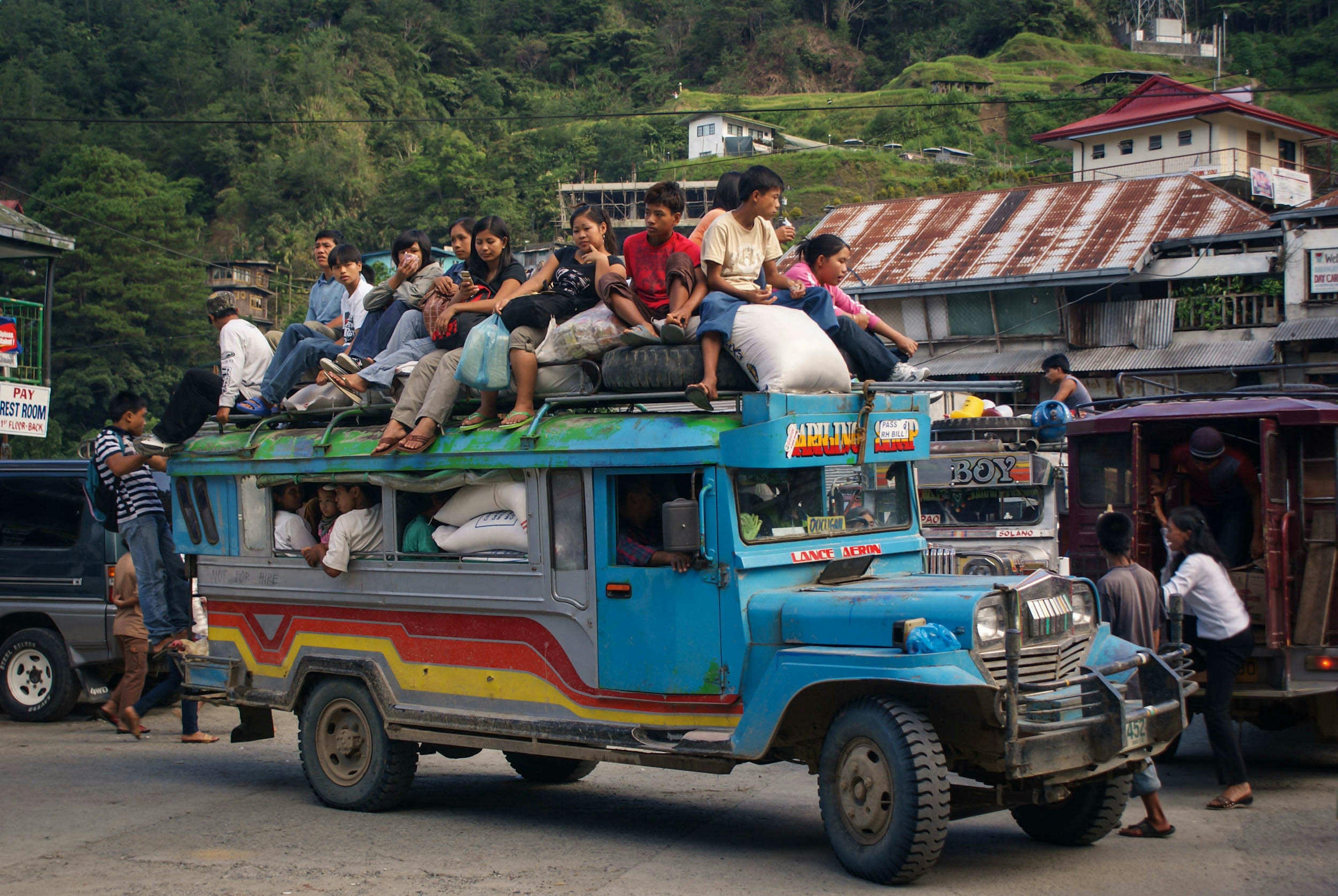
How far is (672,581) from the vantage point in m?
6.58

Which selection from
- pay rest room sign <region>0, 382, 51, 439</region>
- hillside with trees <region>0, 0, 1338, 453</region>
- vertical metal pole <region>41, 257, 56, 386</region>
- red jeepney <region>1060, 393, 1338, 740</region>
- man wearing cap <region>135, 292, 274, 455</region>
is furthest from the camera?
hillside with trees <region>0, 0, 1338, 453</region>

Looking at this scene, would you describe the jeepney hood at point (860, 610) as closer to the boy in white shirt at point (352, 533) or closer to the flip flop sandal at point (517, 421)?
the flip flop sandal at point (517, 421)

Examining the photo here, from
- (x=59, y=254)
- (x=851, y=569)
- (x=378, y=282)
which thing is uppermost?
(x=59, y=254)

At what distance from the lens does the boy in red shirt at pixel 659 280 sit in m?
7.01

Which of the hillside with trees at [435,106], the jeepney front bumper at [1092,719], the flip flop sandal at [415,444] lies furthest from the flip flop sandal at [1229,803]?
the hillside with trees at [435,106]

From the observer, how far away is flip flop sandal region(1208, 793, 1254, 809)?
7.68 meters

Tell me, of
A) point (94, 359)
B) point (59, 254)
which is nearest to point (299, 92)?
point (94, 359)

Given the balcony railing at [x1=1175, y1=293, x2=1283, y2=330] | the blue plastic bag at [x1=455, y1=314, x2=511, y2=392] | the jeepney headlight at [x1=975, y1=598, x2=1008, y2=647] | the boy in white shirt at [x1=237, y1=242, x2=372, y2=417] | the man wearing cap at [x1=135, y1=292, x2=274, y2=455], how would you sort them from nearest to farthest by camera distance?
the jeepney headlight at [x1=975, y1=598, x2=1008, y2=647] < the blue plastic bag at [x1=455, y1=314, x2=511, y2=392] < the boy in white shirt at [x1=237, y1=242, x2=372, y2=417] < the man wearing cap at [x1=135, y1=292, x2=274, y2=455] < the balcony railing at [x1=1175, y1=293, x2=1283, y2=330]

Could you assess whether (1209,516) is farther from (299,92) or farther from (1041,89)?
(299,92)

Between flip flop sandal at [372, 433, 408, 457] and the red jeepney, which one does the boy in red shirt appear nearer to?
flip flop sandal at [372, 433, 408, 457]

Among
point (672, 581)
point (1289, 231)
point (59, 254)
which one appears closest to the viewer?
point (672, 581)


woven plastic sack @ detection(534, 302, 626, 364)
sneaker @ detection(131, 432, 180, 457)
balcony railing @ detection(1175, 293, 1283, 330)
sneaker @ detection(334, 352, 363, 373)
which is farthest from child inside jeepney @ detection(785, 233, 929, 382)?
balcony railing @ detection(1175, 293, 1283, 330)

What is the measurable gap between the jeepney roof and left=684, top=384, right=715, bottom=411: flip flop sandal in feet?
14.7

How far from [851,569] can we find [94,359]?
52.8 meters
